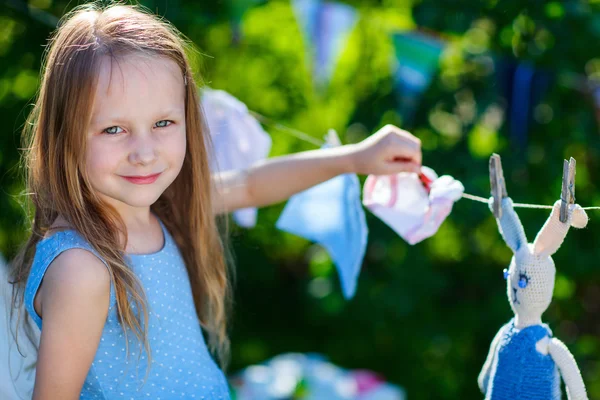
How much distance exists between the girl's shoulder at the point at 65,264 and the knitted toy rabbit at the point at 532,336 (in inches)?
25.0

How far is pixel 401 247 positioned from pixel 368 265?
18 cm

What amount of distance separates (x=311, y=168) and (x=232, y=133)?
33cm

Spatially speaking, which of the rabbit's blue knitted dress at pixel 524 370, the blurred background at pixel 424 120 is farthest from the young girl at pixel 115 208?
the blurred background at pixel 424 120

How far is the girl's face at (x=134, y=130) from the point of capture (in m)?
1.27

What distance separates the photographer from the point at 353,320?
9.87 feet

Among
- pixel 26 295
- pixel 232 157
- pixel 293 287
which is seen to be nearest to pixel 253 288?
pixel 293 287

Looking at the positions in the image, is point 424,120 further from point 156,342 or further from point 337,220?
point 156,342

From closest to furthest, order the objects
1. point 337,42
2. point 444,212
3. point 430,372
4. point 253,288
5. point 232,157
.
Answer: point 444,212 < point 232,157 < point 337,42 < point 430,372 < point 253,288

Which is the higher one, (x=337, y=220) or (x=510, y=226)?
(x=510, y=226)

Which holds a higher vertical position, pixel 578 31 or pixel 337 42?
pixel 578 31

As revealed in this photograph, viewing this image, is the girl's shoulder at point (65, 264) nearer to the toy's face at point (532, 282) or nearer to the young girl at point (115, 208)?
the young girl at point (115, 208)

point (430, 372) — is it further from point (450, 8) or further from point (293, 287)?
point (450, 8)

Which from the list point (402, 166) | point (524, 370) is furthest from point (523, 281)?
point (402, 166)

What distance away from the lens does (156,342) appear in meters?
1.40
